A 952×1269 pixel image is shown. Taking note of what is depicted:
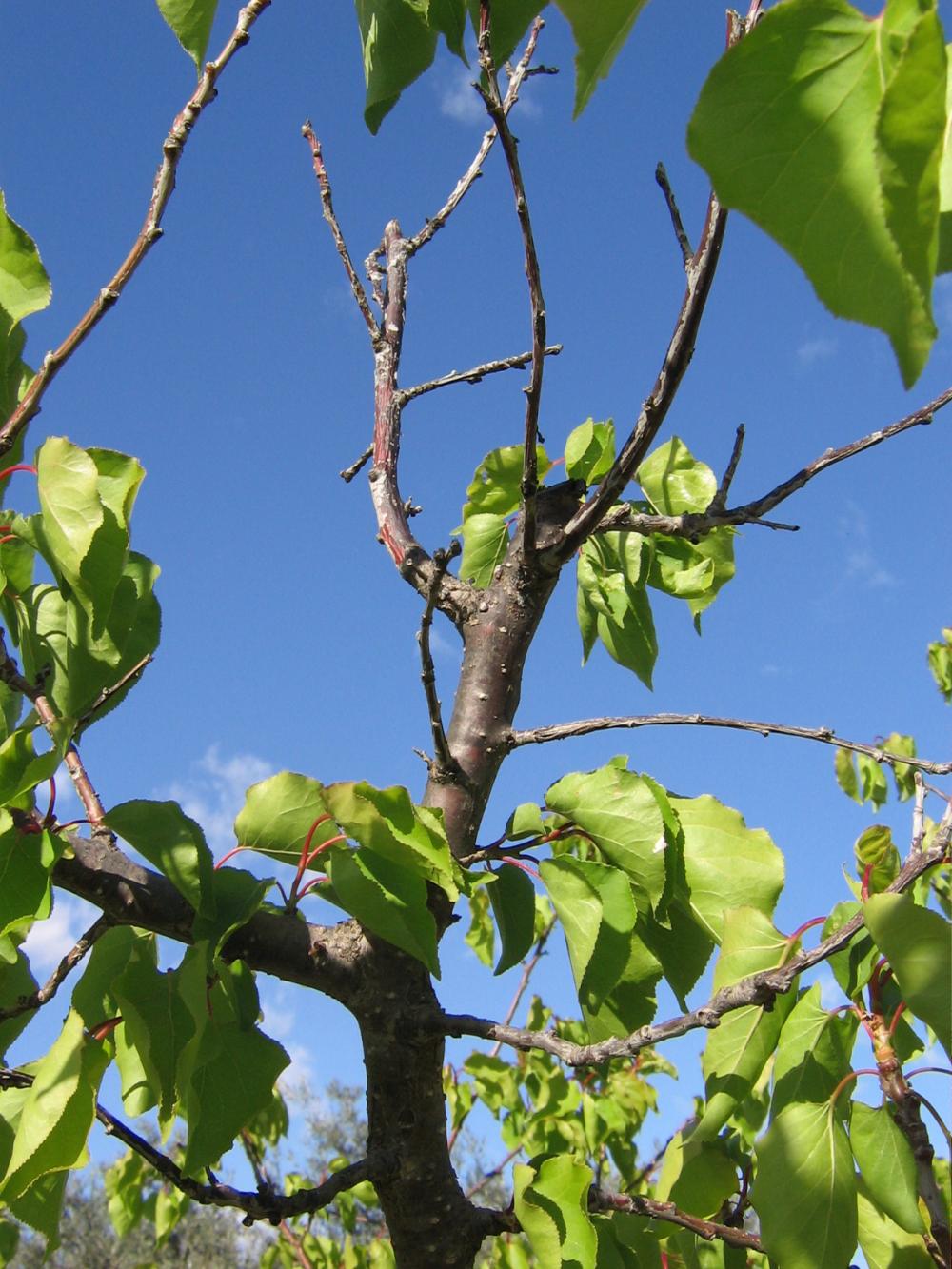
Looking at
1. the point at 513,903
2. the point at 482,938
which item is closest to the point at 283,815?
the point at 513,903

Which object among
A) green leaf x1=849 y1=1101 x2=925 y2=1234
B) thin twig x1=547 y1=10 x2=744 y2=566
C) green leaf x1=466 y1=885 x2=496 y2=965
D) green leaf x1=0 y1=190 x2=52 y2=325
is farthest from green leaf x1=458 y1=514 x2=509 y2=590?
green leaf x1=466 y1=885 x2=496 y2=965

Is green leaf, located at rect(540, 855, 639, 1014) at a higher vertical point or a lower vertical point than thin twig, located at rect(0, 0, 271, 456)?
lower

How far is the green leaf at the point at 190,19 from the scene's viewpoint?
108 cm

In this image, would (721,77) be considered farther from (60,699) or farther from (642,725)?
(642,725)

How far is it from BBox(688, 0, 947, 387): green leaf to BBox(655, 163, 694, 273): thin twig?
0.73 m

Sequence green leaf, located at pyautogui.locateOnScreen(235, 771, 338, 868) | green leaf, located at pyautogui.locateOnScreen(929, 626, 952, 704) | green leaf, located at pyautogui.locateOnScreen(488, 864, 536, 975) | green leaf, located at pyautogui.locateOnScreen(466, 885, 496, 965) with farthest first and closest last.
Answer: green leaf, located at pyautogui.locateOnScreen(929, 626, 952, 704) → green leaf, located at pyautogui.locateOnScreen(466, 885, 496, 965) → green leaf, located at pyautogui.locateOnScreen(488, 864, 536, 975) → green leaf, located at pyautogui.locateOnScreen(235, 771, 338, 868)

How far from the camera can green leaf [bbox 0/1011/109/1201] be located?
3.95ft

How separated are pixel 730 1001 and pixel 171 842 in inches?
27.6

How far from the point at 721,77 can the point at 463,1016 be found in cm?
124

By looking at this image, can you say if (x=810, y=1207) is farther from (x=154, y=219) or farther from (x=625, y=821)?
(x=154, y=219)


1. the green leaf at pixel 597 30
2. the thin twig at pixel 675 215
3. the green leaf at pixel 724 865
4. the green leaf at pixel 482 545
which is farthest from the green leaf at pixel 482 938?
the green leaf at pixel 597 30

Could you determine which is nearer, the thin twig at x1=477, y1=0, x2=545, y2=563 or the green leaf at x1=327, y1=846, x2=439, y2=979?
the thin twig at x1=477, y1=0, x2=545, y2=563

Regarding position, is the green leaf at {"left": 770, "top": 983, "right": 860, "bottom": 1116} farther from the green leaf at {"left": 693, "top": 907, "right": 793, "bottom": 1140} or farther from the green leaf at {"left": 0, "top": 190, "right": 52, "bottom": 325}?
the green leaf at {"left": 0, "top": 190, "right": 52, "bottom": 325}

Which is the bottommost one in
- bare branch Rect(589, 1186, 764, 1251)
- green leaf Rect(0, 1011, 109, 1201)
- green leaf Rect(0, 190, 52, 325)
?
green leaf Rect(0, 1011, 109, 1201)
